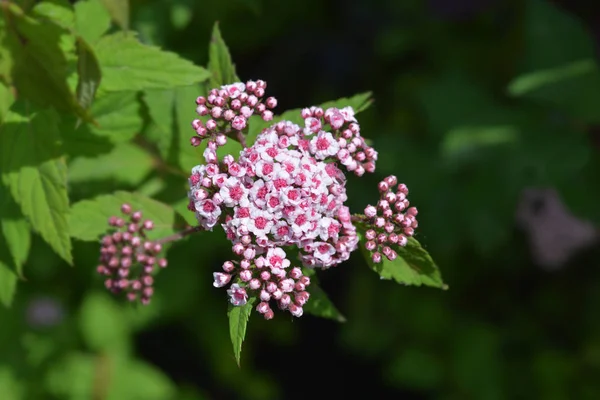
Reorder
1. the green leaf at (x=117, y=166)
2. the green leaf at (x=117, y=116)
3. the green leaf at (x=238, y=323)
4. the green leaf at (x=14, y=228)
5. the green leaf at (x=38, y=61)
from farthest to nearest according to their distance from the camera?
the green leaf at (x=117, y=166), the green leaf at (x=117, y=116), the green leaf at (x=14, y=228), the green leaf at (x=38, y=61), the green leaf at (x=238, y=323)

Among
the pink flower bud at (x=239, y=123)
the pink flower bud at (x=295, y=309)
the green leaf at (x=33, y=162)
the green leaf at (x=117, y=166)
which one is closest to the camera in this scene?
the pink flower bud at (x=295, y=309)

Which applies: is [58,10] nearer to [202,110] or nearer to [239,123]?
[202,110]

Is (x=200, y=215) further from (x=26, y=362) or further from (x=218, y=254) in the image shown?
(x=26, y=362)

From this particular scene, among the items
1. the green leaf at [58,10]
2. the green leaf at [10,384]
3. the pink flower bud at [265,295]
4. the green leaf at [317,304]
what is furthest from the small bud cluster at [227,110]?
the green leaf at [10,384]

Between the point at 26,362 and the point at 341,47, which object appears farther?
the point at 341,47

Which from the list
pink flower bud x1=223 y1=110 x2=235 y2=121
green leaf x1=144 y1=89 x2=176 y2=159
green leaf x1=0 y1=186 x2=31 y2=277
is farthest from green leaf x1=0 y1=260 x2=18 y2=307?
pink flower bud x1=223 y1=110 x2=235 y2=121

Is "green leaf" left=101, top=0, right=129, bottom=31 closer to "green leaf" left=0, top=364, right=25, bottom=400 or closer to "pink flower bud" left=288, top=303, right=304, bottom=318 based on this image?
"pink flower bud" left=288, top=303, right=304, bottom=318

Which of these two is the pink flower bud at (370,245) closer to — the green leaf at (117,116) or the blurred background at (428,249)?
the green leaf at (117,116)

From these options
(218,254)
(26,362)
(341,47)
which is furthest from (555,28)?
(26,362)
